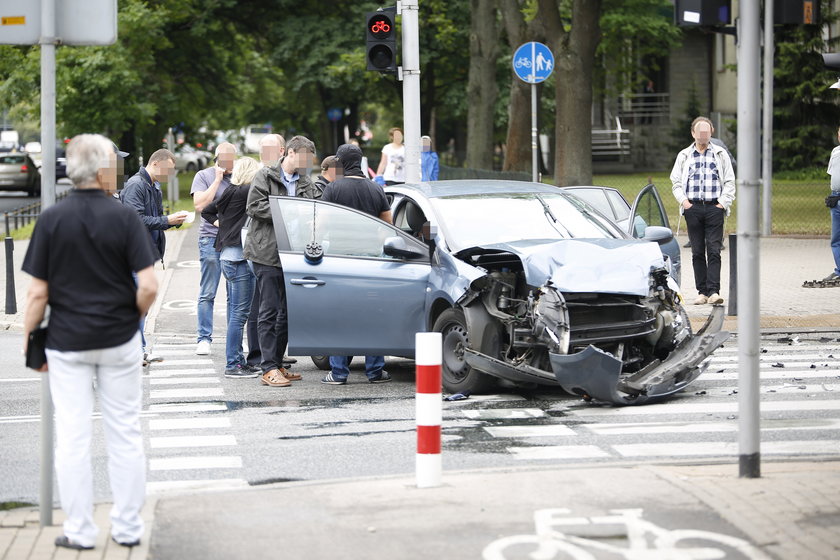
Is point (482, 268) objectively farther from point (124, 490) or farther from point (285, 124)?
point (285, 124)

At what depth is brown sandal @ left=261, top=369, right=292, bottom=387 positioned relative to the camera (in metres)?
11.2

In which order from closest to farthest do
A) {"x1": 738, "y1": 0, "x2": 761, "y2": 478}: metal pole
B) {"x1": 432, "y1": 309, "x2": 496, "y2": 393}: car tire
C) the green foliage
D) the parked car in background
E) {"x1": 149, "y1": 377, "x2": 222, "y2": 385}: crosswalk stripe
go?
{"x1": 738, "y1": 0, "x2": 761, "y2": 478}: metal pole, {"x1": 432, "y1": 309, "x2": 496, "y2": 393}: car tire, {"x1": 149, "y1": 377, "x2": 222, "y2": 385}: crosswalk stripe, the green foliage, the parked car in background

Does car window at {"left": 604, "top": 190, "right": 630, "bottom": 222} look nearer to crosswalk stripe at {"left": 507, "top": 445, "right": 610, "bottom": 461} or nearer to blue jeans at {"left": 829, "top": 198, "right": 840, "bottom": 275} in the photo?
blue jeans at {"left": 829, "top": 198, "right": 840, "bottom": 275}

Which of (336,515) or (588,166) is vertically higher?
(588,166)

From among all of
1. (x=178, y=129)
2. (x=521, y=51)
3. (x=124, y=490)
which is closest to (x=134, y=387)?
(x=124, y=490)

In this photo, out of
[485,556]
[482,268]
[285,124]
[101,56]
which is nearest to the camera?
[485,556]

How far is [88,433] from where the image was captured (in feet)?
19.6

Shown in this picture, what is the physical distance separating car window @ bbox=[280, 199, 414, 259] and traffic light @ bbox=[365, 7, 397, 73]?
15.8 ft

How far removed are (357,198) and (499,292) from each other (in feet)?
6.22

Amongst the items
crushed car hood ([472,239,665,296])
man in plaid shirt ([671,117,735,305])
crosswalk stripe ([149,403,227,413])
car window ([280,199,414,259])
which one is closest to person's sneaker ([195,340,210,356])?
car window ([280,199,414,259])

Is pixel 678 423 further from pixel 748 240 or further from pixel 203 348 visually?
pixel 203 348

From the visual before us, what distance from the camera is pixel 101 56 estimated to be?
3872 cm

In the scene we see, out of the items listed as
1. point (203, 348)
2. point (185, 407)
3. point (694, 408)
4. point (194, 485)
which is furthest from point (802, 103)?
point (194, 485)

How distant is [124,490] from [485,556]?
5.16 ft
